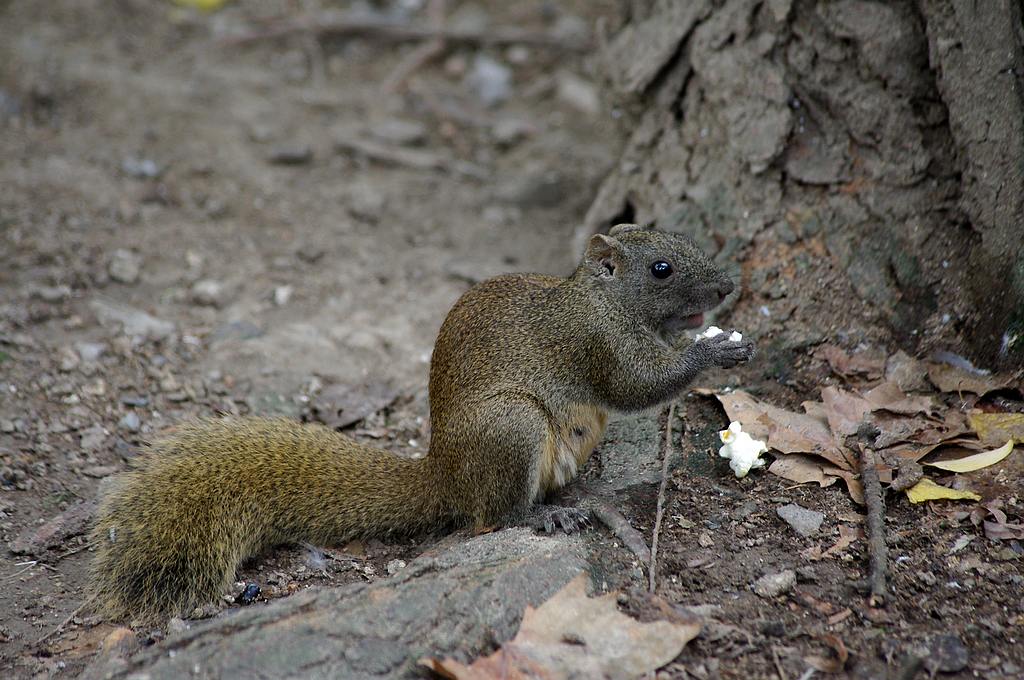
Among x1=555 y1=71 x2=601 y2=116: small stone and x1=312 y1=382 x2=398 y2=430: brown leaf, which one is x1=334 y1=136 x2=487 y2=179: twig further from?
x1=312 y1=382 x2=398 y2=430: brown leaf

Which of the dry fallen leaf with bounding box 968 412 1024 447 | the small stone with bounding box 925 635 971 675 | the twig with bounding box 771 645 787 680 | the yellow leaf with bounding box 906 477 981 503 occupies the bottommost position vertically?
the twig with bounding box 771 645 787 680

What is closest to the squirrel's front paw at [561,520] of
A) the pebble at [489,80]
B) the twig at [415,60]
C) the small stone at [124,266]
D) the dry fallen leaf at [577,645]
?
the dry fallen leaf at [577,645]

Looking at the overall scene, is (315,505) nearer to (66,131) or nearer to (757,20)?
(757,20)

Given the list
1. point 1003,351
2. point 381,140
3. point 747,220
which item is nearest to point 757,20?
point 747,220

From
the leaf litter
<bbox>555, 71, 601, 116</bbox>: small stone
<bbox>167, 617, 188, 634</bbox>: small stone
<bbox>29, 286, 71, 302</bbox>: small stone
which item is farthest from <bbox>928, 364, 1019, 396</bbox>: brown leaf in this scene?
<bbox>29, 286, 71, 302</bbox>: small stone

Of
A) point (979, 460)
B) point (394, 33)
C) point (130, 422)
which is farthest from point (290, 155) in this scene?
point (979, 460)

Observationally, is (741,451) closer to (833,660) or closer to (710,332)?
(710,332)

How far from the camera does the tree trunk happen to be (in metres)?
3.96

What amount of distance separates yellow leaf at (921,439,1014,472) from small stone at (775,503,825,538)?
0.51 meters

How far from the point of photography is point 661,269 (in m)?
4.22

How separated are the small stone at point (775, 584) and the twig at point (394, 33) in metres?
6.13

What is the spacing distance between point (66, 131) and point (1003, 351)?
627 cm

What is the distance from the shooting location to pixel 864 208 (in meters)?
4.48

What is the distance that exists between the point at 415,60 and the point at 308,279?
10.6ft
